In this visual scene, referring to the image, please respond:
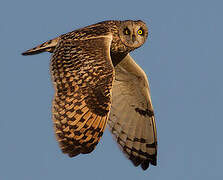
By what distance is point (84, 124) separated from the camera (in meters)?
9.51

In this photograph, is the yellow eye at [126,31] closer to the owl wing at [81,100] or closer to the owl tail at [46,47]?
the owl tail at [46,47]

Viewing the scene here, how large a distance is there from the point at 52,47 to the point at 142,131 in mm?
2217

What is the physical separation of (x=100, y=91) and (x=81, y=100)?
28cm

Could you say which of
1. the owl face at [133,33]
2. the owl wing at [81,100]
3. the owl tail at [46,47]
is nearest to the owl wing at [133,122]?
the owl face at [133,33]

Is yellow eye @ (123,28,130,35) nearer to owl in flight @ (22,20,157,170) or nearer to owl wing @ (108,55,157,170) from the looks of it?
owl in flight @ (22,20,157,170)

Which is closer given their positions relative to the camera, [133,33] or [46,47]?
[46,47]

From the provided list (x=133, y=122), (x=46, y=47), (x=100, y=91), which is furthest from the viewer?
(x=133, y=122)

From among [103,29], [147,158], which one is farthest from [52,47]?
[147,158]

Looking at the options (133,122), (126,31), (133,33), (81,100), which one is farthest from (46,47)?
(133,122)

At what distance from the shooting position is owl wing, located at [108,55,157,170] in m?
12.0

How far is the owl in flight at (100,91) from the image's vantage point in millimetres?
9477

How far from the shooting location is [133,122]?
1205cm

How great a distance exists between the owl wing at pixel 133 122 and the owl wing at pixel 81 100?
2072 millimetres

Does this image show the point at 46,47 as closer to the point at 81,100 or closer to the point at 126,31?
the point at 126,31
